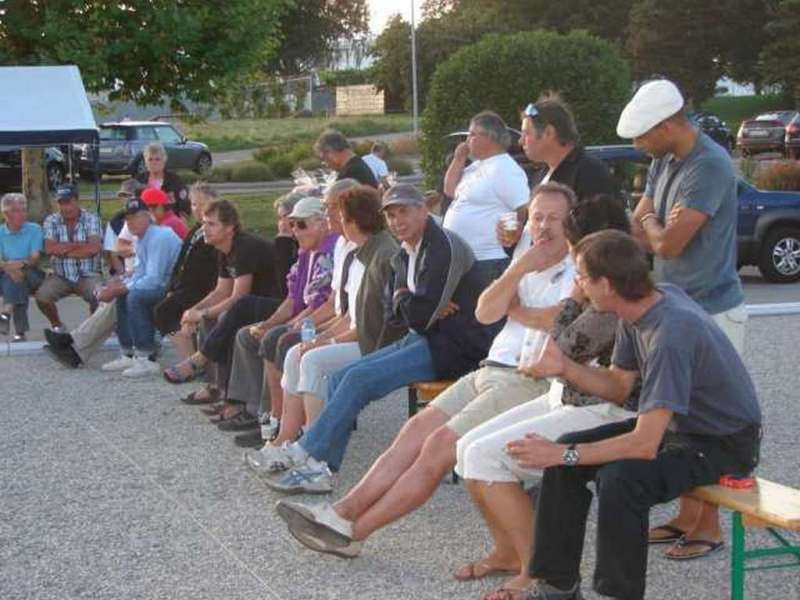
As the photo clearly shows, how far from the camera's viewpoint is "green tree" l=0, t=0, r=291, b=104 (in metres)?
17.8

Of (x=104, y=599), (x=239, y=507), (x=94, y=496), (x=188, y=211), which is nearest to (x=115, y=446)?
(x=94, y=496)

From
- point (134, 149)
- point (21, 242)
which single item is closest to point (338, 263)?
point (21, 242)

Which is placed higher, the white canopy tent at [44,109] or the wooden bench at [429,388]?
the white canopy tent at [44,109]

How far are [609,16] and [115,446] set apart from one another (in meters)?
57.1

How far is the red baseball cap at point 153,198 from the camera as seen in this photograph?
10609 millimetres

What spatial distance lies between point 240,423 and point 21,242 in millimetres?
4499

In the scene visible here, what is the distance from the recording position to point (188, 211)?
44.1 feet

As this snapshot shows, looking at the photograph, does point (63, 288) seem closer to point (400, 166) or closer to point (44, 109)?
point (44, 109)

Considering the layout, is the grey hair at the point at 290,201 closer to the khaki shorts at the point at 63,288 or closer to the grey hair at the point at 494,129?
the grey hair at the point at 494,129

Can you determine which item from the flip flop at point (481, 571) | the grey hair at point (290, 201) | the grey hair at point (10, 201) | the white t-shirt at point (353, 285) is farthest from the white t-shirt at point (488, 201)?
the grey hair at point (10, 201)

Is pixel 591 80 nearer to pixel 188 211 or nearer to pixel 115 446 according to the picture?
pixel 188 211

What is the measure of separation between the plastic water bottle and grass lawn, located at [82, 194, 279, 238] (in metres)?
11.1

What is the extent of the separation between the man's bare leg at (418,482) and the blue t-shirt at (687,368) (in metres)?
0.86

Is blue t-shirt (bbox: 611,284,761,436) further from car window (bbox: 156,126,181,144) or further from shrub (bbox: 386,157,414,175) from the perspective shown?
car window (bbox: 156,126,181,144)
